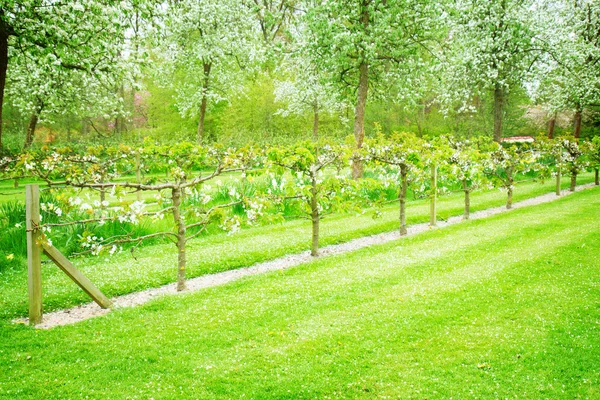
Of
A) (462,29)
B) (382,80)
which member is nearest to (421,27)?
(382,80)

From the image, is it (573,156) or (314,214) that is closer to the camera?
(314,214)

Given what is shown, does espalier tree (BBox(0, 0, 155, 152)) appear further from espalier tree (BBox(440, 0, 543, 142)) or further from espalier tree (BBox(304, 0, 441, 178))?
espalier tree (BBox(440, 0, 543, 142))

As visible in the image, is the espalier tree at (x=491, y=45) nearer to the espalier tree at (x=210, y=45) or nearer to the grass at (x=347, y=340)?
the espalier tree at (x=210, y=45)

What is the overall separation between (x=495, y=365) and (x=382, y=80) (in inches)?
556

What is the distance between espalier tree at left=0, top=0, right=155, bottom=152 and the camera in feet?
27.1

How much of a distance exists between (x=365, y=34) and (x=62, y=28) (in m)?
9.15

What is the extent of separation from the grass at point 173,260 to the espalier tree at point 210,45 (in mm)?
10158

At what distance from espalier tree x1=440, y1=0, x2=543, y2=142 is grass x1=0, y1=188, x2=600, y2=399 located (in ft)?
41.4

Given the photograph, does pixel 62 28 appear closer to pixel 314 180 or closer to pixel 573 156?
pixel 314 180

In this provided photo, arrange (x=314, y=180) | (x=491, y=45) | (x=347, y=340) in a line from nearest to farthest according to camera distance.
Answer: (x=347, y=340) < (x=314, y=180) < (x=491, y=45)

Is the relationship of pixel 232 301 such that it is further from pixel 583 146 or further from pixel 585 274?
pixel 583 146

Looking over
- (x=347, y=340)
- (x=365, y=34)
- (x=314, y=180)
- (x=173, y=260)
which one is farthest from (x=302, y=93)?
(x=347, y=340)

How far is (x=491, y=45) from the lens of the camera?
1814 cm

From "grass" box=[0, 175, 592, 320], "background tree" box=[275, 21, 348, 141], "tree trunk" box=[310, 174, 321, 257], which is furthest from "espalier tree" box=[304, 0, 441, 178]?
"tree trunk" box=[310, 174, 321, 257]
